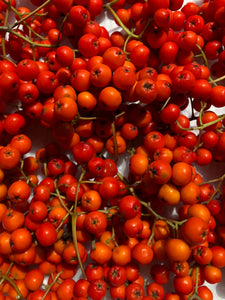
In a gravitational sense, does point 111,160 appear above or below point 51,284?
above

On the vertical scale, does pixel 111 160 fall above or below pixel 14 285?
above

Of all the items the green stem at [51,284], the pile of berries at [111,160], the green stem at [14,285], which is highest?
the pile of berries at [111,160]

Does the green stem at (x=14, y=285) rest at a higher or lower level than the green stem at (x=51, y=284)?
higher

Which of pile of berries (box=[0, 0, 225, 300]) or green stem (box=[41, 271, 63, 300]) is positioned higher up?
pile of berries (box=[0, 0, 225, 300])

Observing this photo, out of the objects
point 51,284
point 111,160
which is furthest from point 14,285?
point 111,160

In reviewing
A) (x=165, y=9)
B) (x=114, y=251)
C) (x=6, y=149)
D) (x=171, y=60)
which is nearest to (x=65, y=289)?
(x=114, y=251)

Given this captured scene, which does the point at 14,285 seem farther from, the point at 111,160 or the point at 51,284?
the point at 111,160

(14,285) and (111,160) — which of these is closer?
(14,285)

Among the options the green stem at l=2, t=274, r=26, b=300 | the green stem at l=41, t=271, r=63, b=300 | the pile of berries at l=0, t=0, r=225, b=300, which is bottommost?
the green stem at l=41, t=271, r=63, b=300
